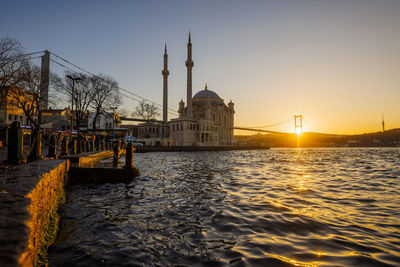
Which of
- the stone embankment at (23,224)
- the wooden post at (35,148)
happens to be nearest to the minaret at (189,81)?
the wooden post at (35,148)

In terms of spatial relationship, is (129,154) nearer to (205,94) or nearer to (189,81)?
(189,81)

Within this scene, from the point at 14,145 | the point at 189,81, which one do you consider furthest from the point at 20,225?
the point at 189,81

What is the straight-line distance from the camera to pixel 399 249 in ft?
9.69

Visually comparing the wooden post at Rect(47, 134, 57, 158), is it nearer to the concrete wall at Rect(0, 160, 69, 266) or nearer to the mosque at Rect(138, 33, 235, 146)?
the concrete wall at Rect(0, 160, 69, 266)

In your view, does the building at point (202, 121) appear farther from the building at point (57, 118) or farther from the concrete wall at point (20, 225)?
the concrete wall at point (20, 225)

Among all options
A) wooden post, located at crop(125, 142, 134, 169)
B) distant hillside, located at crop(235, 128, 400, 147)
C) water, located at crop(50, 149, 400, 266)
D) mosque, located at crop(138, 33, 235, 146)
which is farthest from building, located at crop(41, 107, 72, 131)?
distant hillside, located at crop(235, 128, 400, 147)

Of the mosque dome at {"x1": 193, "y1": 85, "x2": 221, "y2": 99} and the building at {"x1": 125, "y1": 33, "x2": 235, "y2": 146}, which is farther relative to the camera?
the mosque dome at {"x1": 193, "y1": 85, "x2": 221, "y2": 99}

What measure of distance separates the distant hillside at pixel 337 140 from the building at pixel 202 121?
38023 millimetres

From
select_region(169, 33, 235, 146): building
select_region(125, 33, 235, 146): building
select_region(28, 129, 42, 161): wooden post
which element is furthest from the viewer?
select_region(169, 33, 235, 146): building

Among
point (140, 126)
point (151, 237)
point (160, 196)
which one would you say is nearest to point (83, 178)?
point (160, 196)

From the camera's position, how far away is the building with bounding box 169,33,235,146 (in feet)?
205

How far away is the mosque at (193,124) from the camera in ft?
203

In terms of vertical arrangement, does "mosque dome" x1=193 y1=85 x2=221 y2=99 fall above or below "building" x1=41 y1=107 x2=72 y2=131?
above

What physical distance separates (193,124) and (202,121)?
3617 mm
